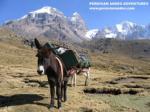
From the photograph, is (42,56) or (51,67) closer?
(42,56)

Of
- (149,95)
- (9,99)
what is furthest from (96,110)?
(149,95)

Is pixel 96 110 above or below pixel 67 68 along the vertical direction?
below

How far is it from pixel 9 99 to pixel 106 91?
10920 millimetres

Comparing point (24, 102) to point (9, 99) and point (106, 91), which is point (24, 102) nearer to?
point (9, 99)

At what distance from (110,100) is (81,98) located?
7.22ft

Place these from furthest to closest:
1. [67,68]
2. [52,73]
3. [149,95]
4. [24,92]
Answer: [149,95] < [24,92] < [67,68] < [52,73]

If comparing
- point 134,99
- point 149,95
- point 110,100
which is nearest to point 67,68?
point 110,100

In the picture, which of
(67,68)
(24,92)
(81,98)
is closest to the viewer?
(67,68)

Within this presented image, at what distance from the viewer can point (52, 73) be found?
21.5 meters

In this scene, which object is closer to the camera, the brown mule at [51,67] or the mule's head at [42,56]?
the mule's head at [42,56]

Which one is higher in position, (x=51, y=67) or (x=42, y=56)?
(x=42, y=56)

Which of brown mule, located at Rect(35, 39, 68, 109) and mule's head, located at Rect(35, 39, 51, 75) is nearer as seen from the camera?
mule's head, located at Rect(35, 39, 51, 75)

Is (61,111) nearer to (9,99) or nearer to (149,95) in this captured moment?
(9,99)

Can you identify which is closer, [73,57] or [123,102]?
[73,57]
